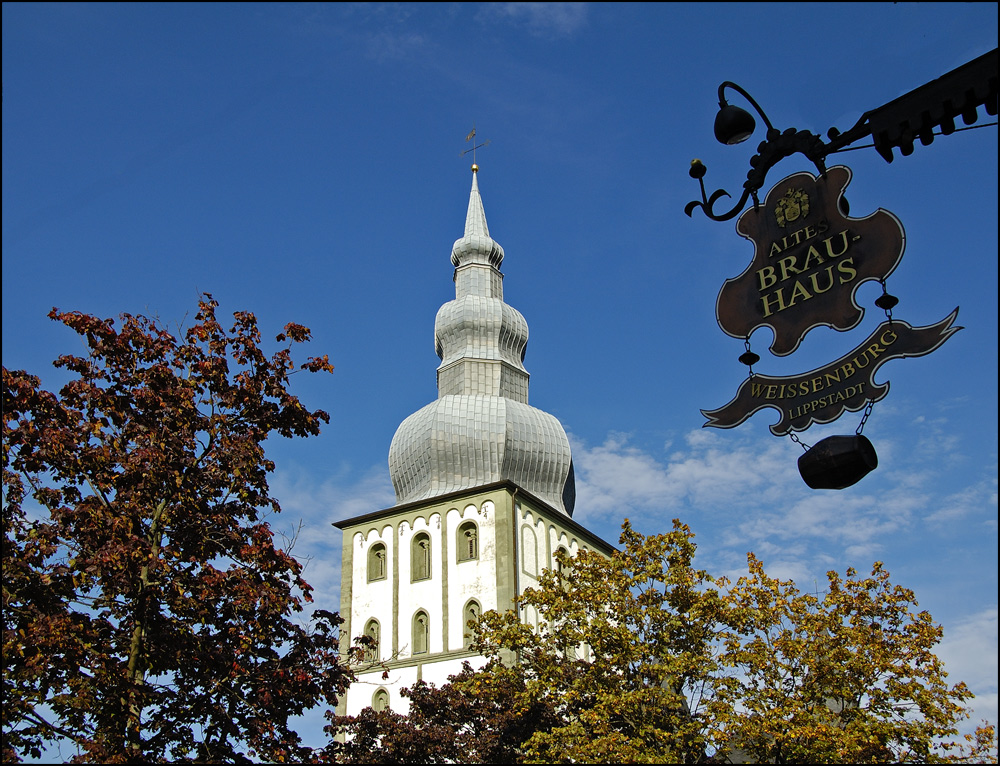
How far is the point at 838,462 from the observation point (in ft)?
24.6

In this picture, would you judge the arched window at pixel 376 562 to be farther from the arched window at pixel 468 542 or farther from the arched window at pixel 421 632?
the arched window at pixel 468 542

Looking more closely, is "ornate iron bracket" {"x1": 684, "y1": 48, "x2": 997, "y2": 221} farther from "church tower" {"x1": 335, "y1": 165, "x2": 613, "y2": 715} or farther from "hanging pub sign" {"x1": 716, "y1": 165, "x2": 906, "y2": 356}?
"church tower" {"x1": 335, "y1": 165, "x2": 613, "y2": 715}

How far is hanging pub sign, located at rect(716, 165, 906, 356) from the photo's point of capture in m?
7.79

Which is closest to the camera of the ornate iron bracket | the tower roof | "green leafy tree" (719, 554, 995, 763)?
the ornate iron bracket

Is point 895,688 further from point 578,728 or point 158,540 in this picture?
point 158,540

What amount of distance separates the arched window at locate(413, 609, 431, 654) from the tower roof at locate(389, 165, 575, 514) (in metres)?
4.78

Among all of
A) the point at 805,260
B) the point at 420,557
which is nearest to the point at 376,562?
the point at 420,557

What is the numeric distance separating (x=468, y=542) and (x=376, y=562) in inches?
158

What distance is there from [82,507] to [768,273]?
909 cm

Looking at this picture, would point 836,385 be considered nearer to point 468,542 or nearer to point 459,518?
point 468,542

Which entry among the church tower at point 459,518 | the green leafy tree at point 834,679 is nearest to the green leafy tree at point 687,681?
the green leafy tree at point 834,679

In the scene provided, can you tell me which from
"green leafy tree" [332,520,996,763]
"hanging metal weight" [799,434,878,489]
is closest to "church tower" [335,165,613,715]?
"green leafy tree" [332,520,996,763]

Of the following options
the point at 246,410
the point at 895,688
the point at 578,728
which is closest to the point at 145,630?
the point at 246,410

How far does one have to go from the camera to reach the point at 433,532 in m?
40.7
